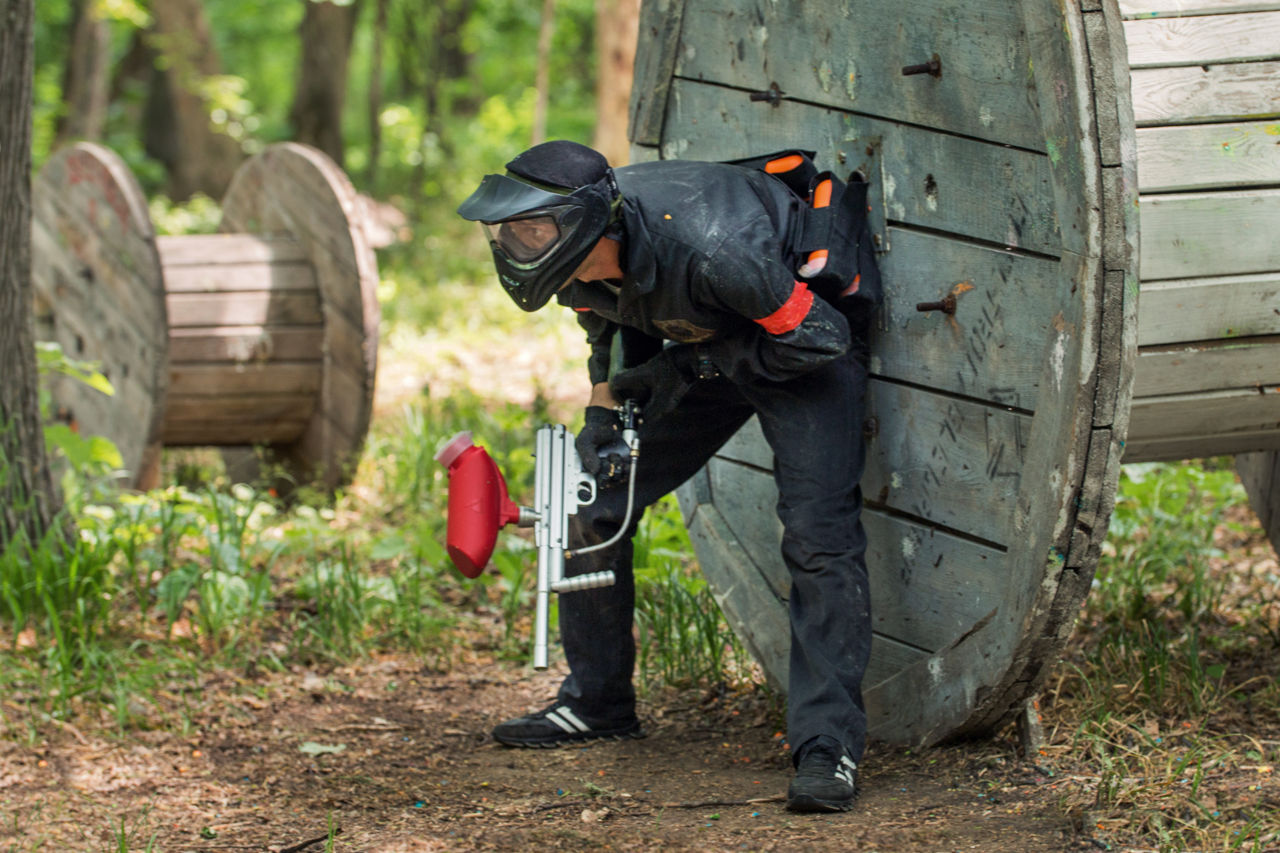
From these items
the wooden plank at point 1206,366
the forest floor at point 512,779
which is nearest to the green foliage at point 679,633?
the forest floor at point 512,779

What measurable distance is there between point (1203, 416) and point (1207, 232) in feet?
1.49

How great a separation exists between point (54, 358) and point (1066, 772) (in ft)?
12.2

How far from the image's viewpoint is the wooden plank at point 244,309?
5180 mm

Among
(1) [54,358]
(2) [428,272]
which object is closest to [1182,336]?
(1) [54,358]

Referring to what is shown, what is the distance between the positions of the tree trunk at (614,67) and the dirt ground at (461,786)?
560 centimetres

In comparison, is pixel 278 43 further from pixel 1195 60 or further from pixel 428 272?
pixel 1195 60

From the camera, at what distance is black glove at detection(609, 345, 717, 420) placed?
2943mm

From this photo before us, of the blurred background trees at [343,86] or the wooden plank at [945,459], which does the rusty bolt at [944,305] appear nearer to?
the wooden plank at [945,459]

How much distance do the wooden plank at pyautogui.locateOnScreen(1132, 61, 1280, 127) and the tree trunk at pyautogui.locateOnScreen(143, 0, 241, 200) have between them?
10.3 meters

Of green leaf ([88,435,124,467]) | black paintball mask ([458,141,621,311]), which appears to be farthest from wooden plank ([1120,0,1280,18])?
green leaf ([88,435,124,467])

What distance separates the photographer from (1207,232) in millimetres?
2611

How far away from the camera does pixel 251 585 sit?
4160 millimetres

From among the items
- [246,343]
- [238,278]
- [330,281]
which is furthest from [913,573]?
[238,278]

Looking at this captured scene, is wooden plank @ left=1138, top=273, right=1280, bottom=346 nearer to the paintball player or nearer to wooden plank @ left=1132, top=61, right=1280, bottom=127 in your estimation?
wooden plank @ left=1132, top=61, right=1280, bottom=127
